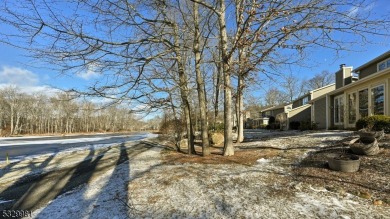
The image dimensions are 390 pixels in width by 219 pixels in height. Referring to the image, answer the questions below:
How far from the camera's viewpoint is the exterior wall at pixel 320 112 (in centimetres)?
2116

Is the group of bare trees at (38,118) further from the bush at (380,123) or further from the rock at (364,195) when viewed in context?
the rock at (364,195)

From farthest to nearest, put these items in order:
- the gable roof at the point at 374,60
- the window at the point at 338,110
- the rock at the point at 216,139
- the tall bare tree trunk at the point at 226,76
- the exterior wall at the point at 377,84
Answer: the window at the point at 338,110 < the rock at the point at 216,139 < the gable roof at the point at 374,60 < the exterior wall at the point at 377,84 < the tall bare tree trunk at the point at 226,76

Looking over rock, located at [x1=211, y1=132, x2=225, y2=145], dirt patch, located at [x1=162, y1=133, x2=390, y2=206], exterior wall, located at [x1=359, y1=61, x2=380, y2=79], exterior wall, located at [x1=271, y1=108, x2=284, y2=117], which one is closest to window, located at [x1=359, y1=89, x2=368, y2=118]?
exterior wall, located at [x1=359, y1=61, x2=380, y2=79]

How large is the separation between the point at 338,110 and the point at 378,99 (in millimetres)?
4978

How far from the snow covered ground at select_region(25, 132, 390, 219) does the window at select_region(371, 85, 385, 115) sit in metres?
10.7

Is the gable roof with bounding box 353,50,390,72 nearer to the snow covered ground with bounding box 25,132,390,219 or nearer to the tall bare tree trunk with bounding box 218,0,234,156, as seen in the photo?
the tall bare tree trunk with bounding box 218,0,234,156

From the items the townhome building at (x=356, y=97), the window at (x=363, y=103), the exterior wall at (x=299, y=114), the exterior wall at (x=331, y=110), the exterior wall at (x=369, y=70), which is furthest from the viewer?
the exterior wall at (x=299, y=114)

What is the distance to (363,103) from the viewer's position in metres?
15.4

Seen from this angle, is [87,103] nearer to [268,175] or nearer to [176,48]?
[176,48]

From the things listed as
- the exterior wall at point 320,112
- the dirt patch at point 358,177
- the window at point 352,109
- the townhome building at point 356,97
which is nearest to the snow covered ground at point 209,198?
the dirt patch at point 358,177

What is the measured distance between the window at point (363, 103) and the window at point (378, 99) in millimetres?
761

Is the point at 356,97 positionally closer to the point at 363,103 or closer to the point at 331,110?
the point at 363,103

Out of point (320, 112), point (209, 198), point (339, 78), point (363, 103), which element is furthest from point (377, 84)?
point (209, 198)

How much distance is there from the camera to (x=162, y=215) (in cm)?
403
